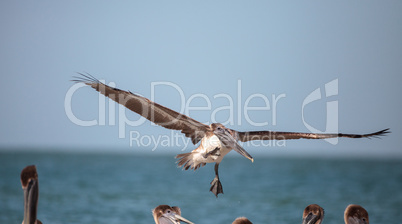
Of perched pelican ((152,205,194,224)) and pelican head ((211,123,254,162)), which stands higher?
pelican head ((211,123,254,162))

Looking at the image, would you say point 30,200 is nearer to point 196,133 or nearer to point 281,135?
point 196,133

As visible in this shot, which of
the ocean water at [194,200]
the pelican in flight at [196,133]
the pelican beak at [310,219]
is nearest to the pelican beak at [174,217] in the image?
the pelican in flight at [196,133]

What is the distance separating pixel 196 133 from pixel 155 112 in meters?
0.64

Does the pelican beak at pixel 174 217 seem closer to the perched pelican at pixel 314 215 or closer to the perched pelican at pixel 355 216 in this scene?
the perched pelican at pixel 314 215

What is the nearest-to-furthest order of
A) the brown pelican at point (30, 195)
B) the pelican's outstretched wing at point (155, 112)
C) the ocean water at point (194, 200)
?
the brown pelican at point (30, 195) < the pelican's outstretched wing at point (155, 112) < the ocean water at point (194, 200)

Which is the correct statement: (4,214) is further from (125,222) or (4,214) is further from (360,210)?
(360,210)

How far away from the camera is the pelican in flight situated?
8.34 meters

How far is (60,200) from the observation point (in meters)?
24.3

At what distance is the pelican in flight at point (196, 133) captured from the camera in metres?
8.34

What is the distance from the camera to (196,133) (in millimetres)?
8961

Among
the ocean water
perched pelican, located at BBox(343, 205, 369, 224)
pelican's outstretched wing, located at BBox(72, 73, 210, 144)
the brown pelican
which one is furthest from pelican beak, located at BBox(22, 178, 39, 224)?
the ocean water

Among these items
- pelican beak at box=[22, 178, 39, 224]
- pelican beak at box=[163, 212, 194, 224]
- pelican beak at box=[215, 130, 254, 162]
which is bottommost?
pelican beak at box=[163, 212, 194, 224]

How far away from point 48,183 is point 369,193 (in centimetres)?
1494

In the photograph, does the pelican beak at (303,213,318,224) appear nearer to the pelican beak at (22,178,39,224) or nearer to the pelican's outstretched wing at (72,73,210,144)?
the pelican's outstretched wing at (72,73,210,144)
